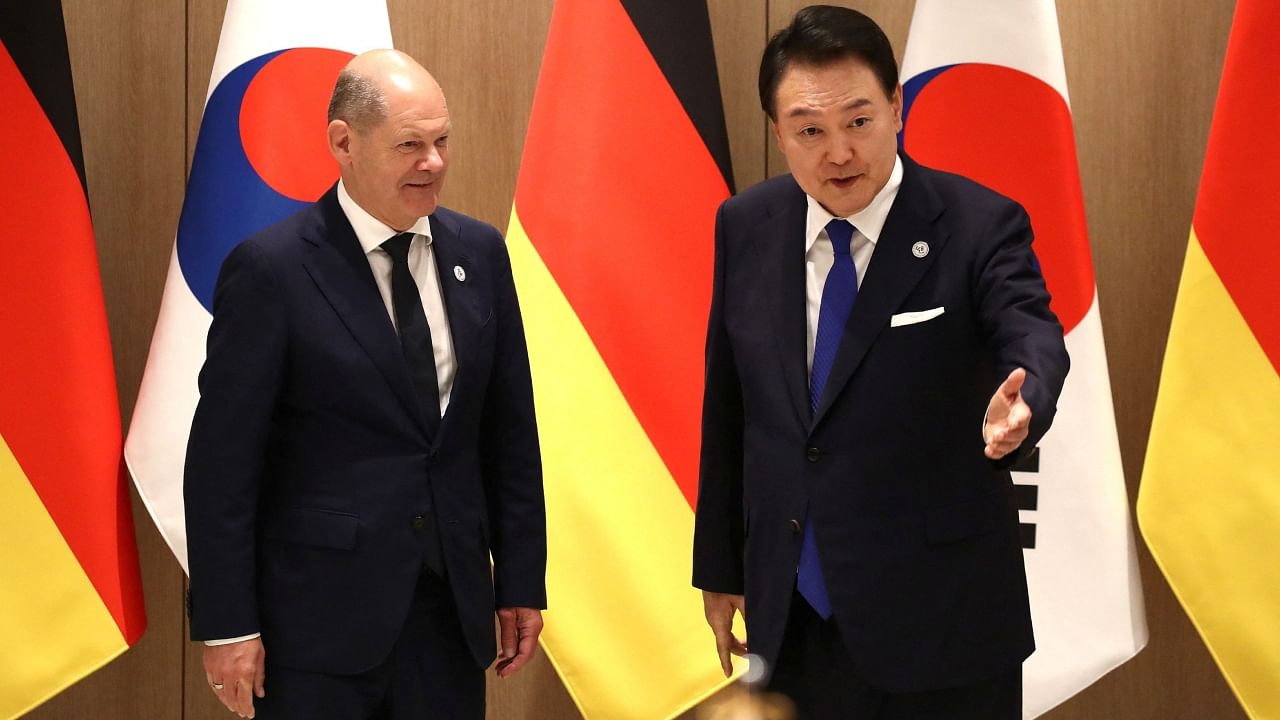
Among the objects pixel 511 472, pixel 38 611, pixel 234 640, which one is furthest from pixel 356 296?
pixel 38 611

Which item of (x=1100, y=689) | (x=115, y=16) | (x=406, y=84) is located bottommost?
(x=1100, y=689)

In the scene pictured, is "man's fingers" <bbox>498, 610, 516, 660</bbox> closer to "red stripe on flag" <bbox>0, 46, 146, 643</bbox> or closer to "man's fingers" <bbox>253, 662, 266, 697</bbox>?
"man's fingers" <bbox>253, 662, 266, 697</bbox>

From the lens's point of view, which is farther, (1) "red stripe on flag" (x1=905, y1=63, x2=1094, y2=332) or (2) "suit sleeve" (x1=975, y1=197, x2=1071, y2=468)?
(1) "red stripe on flag" (x1=905, y1=63, x2=1094, y2=332)

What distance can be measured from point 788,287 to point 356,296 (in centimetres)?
65

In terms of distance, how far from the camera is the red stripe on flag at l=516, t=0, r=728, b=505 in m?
2.76

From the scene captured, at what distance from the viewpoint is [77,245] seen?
9.23 feet

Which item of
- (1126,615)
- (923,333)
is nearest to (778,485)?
(923,333)

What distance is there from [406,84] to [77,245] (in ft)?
4.19

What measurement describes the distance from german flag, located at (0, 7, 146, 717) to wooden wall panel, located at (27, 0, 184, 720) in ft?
1.43

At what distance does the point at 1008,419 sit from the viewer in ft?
4.95

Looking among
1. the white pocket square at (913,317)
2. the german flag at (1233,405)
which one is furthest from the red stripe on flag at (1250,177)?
the white pocket square at (913,317)

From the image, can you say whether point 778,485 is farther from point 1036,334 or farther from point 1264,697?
point 1264,697

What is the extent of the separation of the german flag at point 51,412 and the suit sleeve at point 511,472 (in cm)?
116

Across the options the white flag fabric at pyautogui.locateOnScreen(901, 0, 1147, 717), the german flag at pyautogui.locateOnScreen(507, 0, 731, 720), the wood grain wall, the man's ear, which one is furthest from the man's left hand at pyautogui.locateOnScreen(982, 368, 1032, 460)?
the wood grain wall
